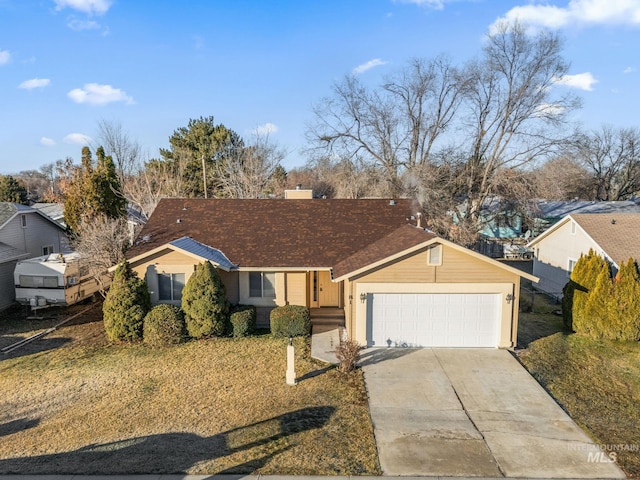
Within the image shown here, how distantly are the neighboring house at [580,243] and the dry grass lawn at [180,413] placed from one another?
14.0 metres

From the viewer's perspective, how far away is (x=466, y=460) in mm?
8133

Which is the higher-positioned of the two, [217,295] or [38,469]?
[217,295]

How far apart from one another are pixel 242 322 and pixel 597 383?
11.0 metres

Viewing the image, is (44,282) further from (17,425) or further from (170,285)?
(17,425)

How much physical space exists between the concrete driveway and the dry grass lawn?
664 millimetres

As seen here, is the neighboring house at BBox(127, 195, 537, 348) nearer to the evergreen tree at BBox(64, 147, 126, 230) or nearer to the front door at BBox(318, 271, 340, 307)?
the front door at BBox(318, 271, 340, 307)

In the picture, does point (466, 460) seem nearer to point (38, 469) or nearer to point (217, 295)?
point (38, 469)

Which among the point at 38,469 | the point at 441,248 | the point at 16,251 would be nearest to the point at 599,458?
the point at 441,248

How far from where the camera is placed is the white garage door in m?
14.1

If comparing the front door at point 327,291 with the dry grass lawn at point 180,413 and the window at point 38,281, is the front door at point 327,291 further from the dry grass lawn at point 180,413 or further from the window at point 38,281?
the window at point 38,281

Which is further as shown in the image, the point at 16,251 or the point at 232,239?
the point at 16,251

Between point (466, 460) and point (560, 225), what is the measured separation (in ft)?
57.5

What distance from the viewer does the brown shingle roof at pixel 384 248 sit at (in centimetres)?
1423

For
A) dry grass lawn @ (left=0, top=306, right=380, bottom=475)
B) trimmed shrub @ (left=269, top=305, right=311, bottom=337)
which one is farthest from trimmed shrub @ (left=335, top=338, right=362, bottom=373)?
trimmed shrub @ (left=269, top=305, right=311, bottom=337)
